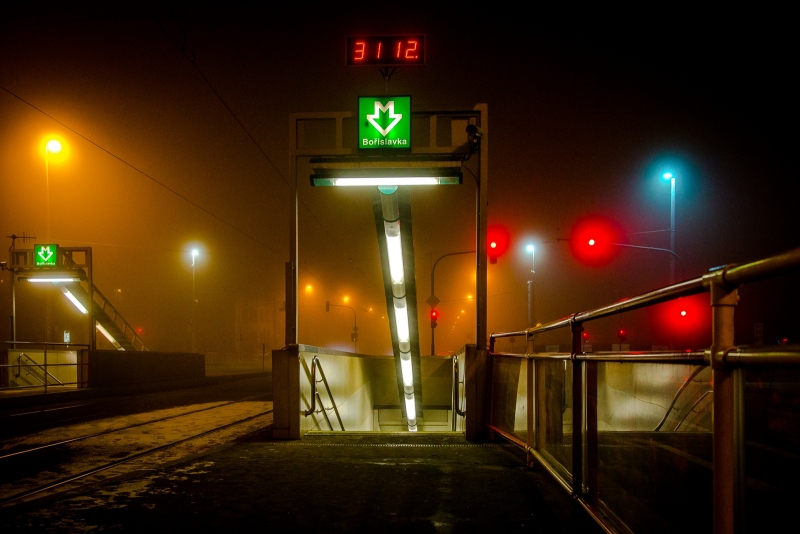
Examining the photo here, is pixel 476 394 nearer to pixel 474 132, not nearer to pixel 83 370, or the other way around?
pixel 474 132

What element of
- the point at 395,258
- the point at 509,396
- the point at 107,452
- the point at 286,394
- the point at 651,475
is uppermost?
the point at 395,258

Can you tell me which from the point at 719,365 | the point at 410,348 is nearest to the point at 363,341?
the point at 410,348

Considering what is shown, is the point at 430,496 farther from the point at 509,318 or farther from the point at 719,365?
the point at 509,318

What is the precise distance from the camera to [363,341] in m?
103

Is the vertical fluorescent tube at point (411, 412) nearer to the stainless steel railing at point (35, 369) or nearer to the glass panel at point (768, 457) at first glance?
the stainless steel railing at point (35, 369)

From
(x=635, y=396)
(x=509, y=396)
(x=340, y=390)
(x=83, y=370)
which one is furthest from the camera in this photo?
(x=83, y=370)

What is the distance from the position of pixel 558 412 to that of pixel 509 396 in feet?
7.13

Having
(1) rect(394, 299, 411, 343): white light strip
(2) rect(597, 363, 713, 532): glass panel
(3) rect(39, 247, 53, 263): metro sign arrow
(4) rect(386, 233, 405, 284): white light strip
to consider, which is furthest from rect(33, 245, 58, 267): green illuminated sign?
(2) rect(597, 363, 713, 532): glass panel

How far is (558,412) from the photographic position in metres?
5.43

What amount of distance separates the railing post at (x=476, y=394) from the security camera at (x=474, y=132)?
3178mm

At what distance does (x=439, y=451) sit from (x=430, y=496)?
8.15ft

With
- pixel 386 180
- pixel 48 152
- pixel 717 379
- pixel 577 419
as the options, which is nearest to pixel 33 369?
pixel 48 152

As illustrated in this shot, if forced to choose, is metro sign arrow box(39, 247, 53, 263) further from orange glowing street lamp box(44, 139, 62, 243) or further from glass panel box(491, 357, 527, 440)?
glass panel box(491, 357, 527, 440)

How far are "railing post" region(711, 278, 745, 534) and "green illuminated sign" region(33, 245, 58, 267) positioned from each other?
21.4 meters
